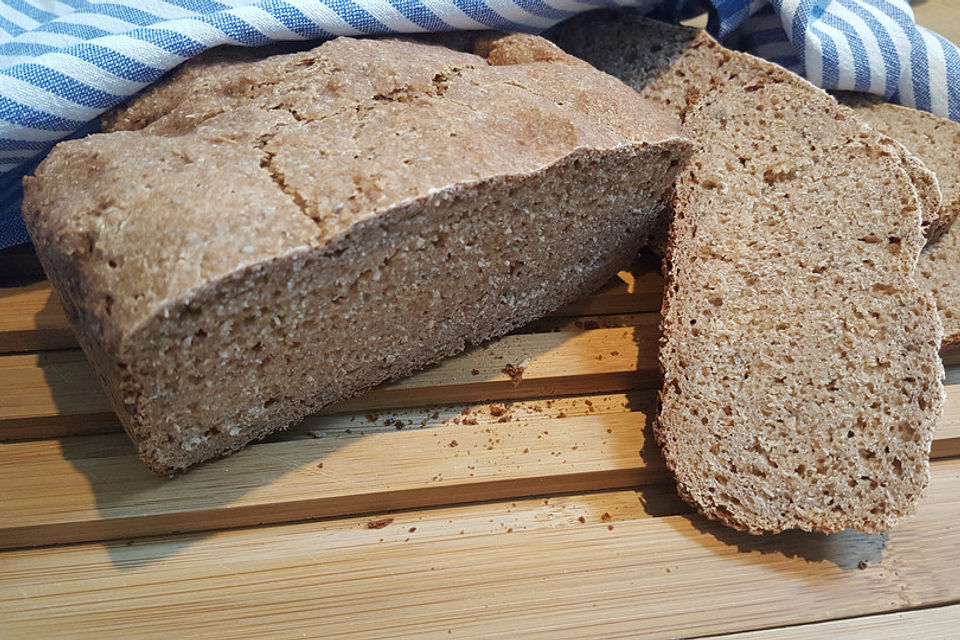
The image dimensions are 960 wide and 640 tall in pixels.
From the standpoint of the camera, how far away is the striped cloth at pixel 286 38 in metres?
2.24

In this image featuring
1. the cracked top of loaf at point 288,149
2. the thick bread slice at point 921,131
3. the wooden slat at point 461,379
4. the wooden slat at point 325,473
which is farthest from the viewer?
the thick bread slice at point 921,131

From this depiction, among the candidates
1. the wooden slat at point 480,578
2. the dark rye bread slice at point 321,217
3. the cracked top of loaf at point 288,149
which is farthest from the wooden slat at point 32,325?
the wooden slat at point 480,578

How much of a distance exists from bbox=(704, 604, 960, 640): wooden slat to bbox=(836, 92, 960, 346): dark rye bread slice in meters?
0.94

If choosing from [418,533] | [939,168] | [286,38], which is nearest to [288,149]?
[286,38]

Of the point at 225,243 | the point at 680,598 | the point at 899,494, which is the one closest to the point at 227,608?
Result: the point at 225,243

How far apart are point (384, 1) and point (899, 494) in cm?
222

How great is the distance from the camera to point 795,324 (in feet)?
7.34

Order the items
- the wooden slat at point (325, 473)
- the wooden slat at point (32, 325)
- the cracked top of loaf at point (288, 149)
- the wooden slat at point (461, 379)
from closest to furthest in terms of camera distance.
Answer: the cracked top of loaf at point (288, 149)
the wooden slat at point (325, 473)
the wooden slat at point (461, 379)
the wooden slat at point (32, 325)

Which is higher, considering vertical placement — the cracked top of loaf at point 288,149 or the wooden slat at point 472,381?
the cracked top of loaf at point 288,149

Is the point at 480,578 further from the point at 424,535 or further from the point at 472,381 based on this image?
the point at 472,381

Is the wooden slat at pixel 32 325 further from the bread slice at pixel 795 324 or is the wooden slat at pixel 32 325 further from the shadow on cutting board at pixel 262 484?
the bread slice at pixel 795 324

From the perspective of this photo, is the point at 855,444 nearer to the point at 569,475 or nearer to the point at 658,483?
the point at 658,483

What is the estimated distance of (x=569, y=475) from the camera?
2172 mm

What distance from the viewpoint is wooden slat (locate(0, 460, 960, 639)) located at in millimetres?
1887
